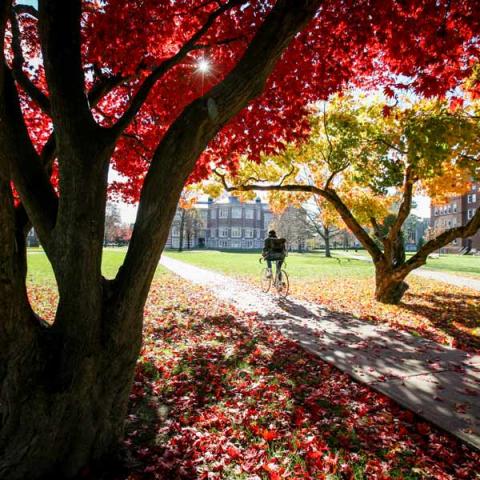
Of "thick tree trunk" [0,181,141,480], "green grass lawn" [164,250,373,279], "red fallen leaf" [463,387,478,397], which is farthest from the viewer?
"green grass lawn" [164,250,373,279]

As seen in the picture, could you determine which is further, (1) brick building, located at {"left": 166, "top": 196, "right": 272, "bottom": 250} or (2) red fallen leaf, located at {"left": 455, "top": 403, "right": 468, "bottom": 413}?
(1) brick building, located at {"left": 166, "top": 196, "right": 272, "bottom": 250}

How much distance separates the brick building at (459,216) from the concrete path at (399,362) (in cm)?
5982

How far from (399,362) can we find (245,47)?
5704mm

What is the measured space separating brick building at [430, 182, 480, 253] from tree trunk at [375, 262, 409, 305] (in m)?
56.1

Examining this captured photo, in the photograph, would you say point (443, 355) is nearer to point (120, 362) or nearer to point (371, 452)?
point (371, 452)

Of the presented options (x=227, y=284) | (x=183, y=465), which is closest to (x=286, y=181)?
(x=227, y=284)

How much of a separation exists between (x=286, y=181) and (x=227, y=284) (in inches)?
203

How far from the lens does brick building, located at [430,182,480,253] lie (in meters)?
58.7

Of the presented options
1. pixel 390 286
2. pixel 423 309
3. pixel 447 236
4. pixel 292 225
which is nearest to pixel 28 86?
pixel 447 236

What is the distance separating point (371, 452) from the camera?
3039 mm

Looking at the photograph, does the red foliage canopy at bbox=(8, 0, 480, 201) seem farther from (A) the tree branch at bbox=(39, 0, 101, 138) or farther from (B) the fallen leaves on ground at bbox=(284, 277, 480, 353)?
(B) the fallen leaves on ground at bbox=(284, 277, 480, 353)

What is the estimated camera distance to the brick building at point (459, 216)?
2309 inches

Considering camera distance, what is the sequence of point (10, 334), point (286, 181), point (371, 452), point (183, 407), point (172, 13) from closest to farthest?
1. point (10, 334)
2. point (371, 452)
3. point (183, 407)
4. point (172, 13)
5. point (286, 181)

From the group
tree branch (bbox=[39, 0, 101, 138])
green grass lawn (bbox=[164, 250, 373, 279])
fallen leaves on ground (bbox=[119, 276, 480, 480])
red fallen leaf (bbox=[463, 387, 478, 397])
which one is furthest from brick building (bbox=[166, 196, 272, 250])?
tree branch (bbox=[39, 0, 101, 138])
